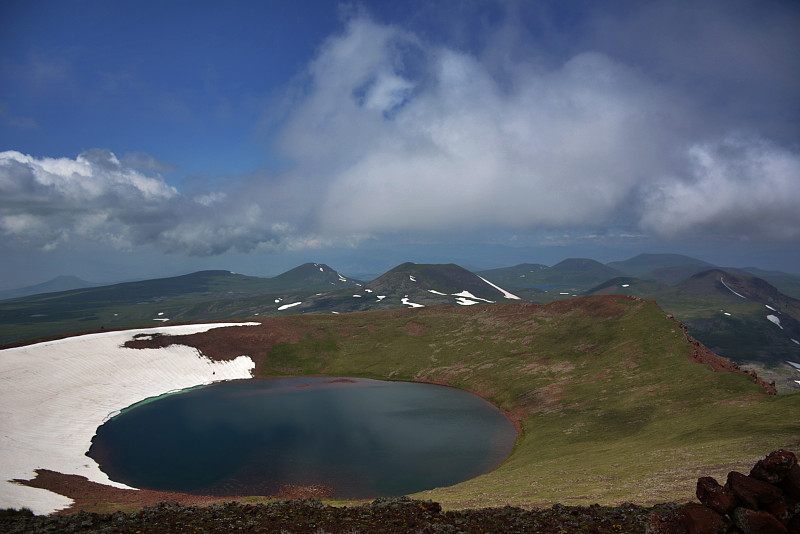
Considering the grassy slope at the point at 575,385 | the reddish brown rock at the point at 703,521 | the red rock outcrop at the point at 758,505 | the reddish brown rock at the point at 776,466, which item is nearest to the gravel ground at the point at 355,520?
the reddish brown rock at the point at 703,521

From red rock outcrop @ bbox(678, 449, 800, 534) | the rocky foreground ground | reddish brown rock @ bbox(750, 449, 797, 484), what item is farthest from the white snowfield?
reddish brown rock @ bbox(750, 449, 797, 484)

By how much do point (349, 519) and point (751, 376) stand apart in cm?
5977

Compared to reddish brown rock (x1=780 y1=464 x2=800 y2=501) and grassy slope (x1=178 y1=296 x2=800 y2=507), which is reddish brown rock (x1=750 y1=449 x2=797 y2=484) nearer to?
reddish brown rock (x1=780 y1=464 x2=800 y2=501)

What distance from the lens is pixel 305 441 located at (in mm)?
54469

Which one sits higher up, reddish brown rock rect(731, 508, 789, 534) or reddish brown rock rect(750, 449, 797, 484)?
reddish brown rock rect(750, 449, 797, 484)

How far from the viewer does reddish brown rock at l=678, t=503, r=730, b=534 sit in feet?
42.6

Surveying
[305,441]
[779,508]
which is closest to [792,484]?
[779,508]

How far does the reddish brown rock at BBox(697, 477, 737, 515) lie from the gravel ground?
12.5 ft

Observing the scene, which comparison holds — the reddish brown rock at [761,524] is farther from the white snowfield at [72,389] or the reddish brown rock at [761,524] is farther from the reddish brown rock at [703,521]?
the white snowfield at [72,389]

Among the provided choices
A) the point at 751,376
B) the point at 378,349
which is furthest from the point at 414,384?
the point at 751,376

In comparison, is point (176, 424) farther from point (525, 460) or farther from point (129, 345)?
point (525, 460)

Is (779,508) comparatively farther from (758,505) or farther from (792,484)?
(792,484)

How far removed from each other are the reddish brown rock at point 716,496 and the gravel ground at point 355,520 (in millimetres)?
3799

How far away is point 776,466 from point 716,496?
7.03 feet
